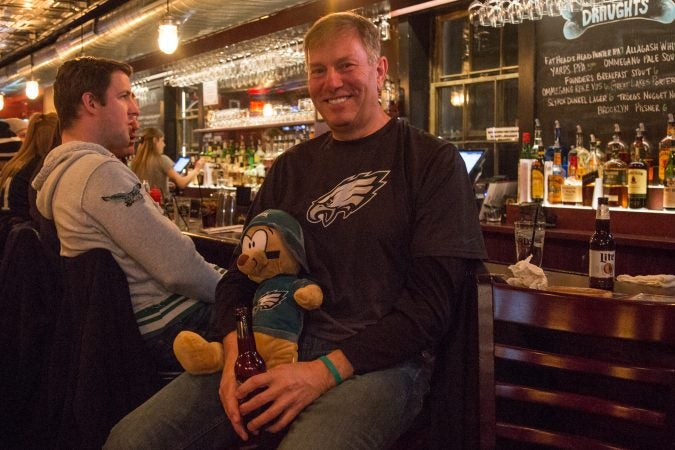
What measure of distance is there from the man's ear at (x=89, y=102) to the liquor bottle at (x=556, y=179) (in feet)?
7.89

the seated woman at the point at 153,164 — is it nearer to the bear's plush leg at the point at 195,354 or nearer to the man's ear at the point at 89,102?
the man's ear at the point at 89,102

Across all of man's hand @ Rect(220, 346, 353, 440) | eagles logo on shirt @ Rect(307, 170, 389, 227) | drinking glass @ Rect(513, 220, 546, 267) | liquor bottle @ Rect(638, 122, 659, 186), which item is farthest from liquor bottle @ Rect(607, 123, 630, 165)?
man's hand @ Rect(220, 346, 353, 440)

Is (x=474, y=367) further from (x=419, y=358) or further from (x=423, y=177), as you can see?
(x=423, y=177)

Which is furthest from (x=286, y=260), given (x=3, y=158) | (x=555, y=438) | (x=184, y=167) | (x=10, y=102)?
(x=10, y=102)

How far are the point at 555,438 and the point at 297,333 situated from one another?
58cm

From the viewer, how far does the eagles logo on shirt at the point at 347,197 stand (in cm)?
153

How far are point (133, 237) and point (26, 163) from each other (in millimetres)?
1782

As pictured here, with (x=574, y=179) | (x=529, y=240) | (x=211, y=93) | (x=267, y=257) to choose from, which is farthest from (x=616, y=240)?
(x=211, y=93)

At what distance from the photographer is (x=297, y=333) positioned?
145 cm

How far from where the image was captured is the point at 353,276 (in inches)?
58.7

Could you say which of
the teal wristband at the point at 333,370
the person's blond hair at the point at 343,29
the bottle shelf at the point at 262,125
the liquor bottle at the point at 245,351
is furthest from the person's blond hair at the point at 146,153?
the teal wristband at the point at 333,370

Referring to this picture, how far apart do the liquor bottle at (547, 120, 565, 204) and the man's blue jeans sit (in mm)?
2328

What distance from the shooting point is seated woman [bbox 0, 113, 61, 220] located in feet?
10.2

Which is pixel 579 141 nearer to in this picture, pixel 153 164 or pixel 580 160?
pixel 580 160
